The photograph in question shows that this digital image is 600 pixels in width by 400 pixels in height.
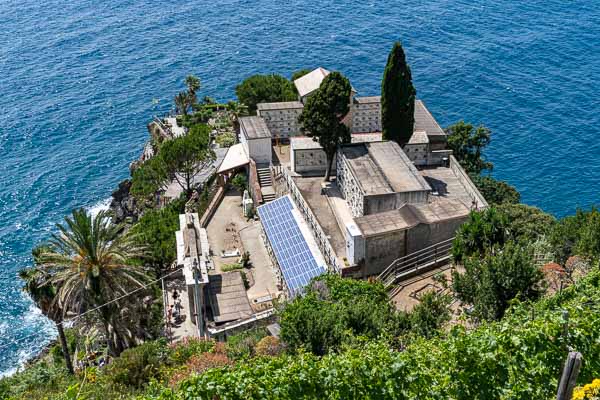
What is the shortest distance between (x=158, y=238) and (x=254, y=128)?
13.9 m

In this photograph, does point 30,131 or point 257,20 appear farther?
point 257,20

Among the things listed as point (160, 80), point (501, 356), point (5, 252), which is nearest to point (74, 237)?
point (501, 356)

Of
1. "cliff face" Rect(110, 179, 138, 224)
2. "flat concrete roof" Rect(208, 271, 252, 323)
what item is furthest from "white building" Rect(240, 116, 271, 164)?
"cliff face" Rect(110, 179, 138, 224)

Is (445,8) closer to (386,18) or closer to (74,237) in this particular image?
(386,18)

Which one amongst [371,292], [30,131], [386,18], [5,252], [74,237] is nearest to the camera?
[371,292]

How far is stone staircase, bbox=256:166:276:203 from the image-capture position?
171 feet

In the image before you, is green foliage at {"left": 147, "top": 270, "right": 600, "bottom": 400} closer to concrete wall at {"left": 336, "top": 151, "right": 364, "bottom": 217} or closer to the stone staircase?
concrete wall at {"left": 336, "top": 151, "right": 364, "bottom": 217}

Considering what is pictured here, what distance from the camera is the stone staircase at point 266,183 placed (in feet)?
171

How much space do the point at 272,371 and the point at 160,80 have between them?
9216 centimetres

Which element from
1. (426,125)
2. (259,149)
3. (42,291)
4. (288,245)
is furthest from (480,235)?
(42,291)

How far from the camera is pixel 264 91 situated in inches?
2761

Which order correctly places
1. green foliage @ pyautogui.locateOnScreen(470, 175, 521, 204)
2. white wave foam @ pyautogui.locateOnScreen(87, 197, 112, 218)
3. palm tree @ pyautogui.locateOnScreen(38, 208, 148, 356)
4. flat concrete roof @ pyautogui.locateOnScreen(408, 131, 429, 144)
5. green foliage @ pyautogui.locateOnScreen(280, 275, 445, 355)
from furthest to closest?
white wave foam @ pyautogui.locateOnScreen(87, 197, 112, 218)
green foliage @ pyautogui.locateOnScreen(470, 175, 521, 204)
flat concrete roof @ pyautogui.locateOnScreen(408, 131, 429, 144)
palm tree @ pyautogui.locateOnScreen(38, 208, 148, 356)
green foliage @ pyautogui.locateOnScreen(280, 275, 445, 355)

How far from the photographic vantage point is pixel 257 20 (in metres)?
128

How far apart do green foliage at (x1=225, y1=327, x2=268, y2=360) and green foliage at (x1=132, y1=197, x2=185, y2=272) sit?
1316 centimetres
